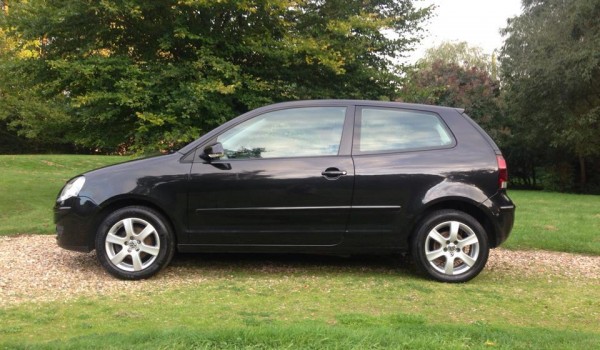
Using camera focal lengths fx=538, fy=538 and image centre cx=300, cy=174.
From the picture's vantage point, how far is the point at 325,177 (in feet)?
17.3

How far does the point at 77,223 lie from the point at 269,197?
1890mm

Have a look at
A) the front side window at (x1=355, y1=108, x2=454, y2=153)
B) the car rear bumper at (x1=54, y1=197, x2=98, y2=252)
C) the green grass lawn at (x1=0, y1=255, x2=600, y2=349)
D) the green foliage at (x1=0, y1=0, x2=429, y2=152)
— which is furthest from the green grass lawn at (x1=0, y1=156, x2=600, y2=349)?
the green foliage at (x1=0, y1=0, x2=429, y2=152)

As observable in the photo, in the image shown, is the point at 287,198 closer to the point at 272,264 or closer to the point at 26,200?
the point at 272,264

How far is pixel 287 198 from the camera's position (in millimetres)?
5277

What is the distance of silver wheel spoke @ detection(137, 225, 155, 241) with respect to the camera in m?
5.22

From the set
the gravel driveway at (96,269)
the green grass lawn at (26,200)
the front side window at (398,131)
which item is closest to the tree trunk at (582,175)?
the green grass lawn at (26,200)

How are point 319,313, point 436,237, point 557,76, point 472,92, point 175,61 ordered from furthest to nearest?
Answer: point 472,92
point 557,76
point 175,61
point 436,237
point 319,313

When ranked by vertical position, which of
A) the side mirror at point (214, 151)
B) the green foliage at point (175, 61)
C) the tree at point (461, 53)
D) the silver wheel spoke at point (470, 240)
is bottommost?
the silver wheel spoke at point (470, 240)

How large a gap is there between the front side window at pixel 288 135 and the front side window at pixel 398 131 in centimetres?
26

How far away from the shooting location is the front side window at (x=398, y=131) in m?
5.51

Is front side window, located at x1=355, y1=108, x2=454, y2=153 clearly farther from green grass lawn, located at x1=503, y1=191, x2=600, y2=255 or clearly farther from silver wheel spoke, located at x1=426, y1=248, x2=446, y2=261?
green grass lawn, located at x1=503, y1=191, x2=600, y2=255

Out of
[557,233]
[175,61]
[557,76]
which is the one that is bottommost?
[557,233]

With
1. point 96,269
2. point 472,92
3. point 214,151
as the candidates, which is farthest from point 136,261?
point 472,92

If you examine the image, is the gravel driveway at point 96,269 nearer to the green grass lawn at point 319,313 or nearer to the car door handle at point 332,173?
the green grass lawn at point 319,313
